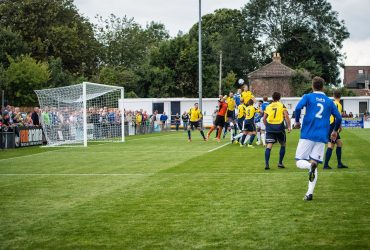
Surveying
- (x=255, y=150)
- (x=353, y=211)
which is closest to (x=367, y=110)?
(x=255, y=150)

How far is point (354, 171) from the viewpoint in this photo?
46.7 feet

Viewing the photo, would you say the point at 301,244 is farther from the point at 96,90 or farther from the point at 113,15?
the point at 113,15

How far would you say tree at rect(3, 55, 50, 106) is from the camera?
49781 millimetres

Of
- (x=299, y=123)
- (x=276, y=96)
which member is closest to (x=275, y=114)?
(x=276, y=96)

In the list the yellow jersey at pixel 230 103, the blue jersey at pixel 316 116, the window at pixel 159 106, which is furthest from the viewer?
the window at pixel 159 106

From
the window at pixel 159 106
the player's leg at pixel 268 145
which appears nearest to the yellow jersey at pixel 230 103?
the player's leg at pixel 268 145

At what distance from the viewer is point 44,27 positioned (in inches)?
2511

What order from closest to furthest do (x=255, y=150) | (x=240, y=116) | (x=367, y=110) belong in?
(x=255, y=150)
(x=240, y=116)
(x=367, y=110)

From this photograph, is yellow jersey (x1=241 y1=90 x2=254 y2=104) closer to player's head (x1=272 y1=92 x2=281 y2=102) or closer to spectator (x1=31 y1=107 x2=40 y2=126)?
player's head (x1=272 y1=92 x2=281 y2=102)

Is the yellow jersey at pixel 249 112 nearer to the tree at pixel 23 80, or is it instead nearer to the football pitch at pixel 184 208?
the football pitch at pixel 184 208

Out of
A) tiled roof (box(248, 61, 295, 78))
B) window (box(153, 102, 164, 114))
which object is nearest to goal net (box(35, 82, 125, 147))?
window (box(153, 102, 164, 114))

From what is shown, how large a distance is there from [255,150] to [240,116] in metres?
3.57

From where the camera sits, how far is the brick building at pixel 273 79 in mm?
79812

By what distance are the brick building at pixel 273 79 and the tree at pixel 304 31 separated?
500 centimetres
